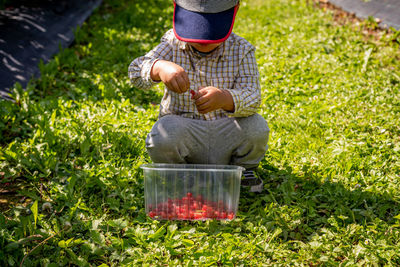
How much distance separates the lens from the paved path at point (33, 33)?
3.94 m

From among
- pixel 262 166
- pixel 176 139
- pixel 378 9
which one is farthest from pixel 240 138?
pixel 378 9

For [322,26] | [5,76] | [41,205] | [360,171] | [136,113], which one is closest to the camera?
[41,205]

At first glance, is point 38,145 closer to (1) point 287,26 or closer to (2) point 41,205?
(2) point 41,205

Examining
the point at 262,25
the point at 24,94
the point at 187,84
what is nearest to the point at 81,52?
the point at 24,94

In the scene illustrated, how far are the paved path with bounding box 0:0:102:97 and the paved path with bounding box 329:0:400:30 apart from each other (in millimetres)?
3523

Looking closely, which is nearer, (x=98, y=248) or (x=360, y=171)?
(x=98, y=248)

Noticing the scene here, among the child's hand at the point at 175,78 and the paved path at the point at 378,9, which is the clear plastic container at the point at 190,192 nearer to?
the child's hand at the point at 175,78

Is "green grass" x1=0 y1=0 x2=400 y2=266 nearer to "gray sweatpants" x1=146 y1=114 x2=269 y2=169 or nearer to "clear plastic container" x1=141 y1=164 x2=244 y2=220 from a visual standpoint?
"clear plastic container" x1=141 y1=164 x2=244 y2=220

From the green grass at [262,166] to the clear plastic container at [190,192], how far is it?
0.23 feet

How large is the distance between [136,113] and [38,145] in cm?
84

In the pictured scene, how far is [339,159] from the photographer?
110 inches

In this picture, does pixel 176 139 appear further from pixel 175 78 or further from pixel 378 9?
pixel 378 9

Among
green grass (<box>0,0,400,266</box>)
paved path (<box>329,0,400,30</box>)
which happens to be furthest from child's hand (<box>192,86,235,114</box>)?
paved path (<box>329,0,400,30</box>)

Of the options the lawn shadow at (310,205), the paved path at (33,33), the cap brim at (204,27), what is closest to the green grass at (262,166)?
the lawn shadow at (310,205)
